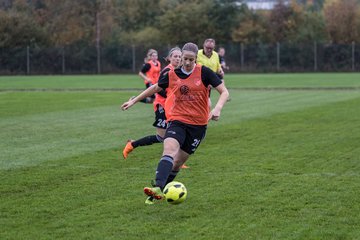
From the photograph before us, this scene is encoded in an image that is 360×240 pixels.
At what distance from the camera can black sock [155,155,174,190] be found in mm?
8720

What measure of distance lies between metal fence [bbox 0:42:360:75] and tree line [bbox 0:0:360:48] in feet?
10.6

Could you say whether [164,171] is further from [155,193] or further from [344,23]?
[344,23]

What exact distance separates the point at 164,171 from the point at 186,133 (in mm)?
668

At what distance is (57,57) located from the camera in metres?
62.3

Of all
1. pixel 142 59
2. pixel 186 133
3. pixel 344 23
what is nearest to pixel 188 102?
pixel 186 133

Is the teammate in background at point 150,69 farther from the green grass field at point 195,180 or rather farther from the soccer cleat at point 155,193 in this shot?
the soccer cleat at point 155,193

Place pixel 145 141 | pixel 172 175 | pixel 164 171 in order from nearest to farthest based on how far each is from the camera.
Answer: pixel 164 171 < pixel 172 175 < pixel 145 141

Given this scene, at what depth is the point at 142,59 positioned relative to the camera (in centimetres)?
6259

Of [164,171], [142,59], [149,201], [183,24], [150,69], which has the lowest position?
[142,59]

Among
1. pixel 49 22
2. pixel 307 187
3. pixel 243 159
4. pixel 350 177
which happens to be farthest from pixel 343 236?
pixel 49 22

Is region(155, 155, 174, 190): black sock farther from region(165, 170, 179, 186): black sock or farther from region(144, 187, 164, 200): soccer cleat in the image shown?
region(165, 170, 179, 186): black sock

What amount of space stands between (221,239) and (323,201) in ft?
7.42

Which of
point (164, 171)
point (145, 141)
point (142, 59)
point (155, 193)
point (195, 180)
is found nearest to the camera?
point (155, 193)

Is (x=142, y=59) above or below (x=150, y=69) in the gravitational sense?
below
